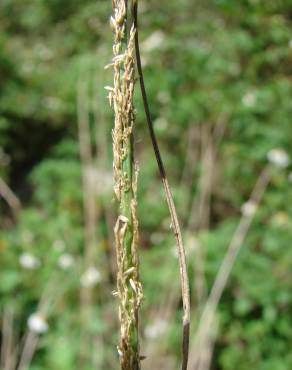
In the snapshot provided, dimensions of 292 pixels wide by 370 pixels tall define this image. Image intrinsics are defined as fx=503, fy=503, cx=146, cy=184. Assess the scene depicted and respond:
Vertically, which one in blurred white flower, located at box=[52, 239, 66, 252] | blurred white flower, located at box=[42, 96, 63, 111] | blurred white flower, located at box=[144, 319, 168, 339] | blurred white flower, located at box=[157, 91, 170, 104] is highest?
blurred white flower, located at box=[42, 96, 63, 111]

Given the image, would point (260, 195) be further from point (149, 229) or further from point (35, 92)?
point (35, 92)

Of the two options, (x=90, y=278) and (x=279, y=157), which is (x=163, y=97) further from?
(x=90, y=278)

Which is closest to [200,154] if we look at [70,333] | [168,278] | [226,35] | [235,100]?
[235,100]

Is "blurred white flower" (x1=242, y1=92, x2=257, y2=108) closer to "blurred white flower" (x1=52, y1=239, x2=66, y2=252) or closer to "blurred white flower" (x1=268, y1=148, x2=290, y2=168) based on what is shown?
"blurred white flower" (x1=268, y1=148, x2=290, y2=168)

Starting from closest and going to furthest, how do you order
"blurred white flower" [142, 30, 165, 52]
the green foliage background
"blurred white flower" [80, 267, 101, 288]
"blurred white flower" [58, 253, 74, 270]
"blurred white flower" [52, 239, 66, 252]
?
the green foliage background → "blurred white flower" [80, 267, 101, 288] → "blurred white flower" [58, 253, 74, 270] → "blurred white flower" [52, 239, 66, 252] → "blurred white flower" [142, 30, 165, 52]

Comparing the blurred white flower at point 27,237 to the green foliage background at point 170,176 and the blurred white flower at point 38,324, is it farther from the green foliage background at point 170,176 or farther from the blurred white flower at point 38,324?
the blurred white flower at point 38,324

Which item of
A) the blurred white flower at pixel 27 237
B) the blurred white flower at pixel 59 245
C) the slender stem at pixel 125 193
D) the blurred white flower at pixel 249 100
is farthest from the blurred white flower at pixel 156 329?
the slender stem at pixel 125 193

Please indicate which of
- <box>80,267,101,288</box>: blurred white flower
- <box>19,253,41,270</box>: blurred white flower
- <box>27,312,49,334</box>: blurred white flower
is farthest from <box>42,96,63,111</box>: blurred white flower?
<box>27,312,49,334</box>: blurred white flower
